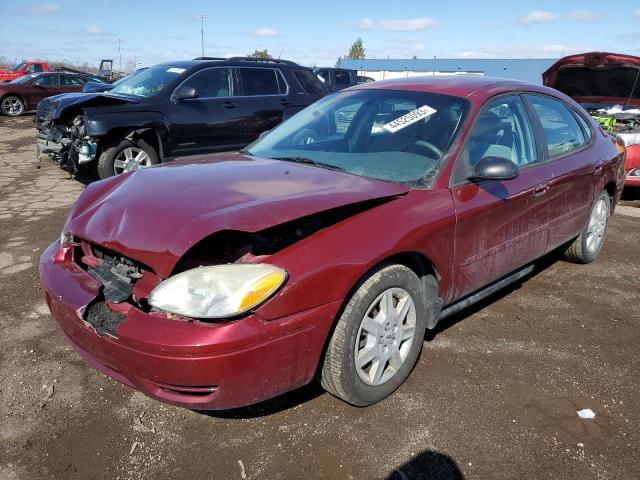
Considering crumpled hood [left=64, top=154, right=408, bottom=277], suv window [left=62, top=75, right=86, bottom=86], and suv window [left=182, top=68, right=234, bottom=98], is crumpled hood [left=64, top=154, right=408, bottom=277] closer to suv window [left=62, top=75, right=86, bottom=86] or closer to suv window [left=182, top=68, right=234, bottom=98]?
suv window [left=182, top=68, right=234, bottom=98]

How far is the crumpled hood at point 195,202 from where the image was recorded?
2109mm

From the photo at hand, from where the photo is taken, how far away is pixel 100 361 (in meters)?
2.26

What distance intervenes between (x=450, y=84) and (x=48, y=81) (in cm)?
1730

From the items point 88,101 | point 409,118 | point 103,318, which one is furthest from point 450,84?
point 88,101

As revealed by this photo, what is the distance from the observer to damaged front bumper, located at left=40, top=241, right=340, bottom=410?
196 centimetres

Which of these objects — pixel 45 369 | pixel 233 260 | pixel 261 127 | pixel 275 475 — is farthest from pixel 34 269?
pixel 261 127

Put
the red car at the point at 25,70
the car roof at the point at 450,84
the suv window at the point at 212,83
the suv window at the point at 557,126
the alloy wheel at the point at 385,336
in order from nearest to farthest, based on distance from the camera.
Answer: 1. the alloy wheel at the point at 385,336
2. the car roof at the point at 450,84
3. the suv window at the point at 557,126
4. the suv window at the point at 212,83
5. the red car at the point at 25,70

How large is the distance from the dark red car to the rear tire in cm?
1712

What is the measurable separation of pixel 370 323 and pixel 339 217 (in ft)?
1.77

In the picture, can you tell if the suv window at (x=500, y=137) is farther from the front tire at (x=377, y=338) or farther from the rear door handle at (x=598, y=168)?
the rear door handle at (x=598, y=168)

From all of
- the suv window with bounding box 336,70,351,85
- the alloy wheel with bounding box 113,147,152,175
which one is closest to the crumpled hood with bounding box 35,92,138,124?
the alloy wheel with bounding box 113,147,152,175

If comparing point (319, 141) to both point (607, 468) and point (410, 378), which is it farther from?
point (607, 468)

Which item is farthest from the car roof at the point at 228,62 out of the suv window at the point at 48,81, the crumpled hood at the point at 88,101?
the suv window at the point at 48,81

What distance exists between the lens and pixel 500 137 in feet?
10.7
